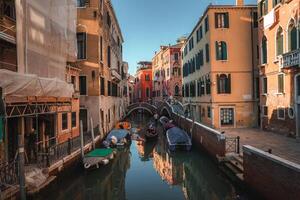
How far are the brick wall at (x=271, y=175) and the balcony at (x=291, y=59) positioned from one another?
5528mm

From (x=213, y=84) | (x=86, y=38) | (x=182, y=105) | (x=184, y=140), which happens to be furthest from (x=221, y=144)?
(x=182, y=105)

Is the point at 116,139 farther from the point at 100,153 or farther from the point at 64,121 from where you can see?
the point at 100,153

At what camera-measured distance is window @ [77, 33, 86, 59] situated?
1911 centimetres

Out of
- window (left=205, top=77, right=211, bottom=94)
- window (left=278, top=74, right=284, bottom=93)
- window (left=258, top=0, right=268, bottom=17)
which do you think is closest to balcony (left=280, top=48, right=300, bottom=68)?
window (left=278, top=74, right=284, bottom=93)

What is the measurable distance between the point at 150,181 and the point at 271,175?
6063mm

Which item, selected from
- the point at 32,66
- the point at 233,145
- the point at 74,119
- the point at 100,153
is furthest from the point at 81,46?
the point at 233,145

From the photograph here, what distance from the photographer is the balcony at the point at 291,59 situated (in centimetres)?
1256

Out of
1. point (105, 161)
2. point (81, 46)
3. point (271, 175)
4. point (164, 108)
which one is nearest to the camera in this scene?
point (271, 175)

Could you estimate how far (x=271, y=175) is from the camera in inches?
313

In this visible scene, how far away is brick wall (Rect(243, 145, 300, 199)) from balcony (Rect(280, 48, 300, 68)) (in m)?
5.53

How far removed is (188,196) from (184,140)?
24.9 ft

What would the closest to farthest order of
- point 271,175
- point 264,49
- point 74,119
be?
point 271,175
point 264,49
point 74,119

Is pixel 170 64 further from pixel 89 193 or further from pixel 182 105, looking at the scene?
pixel 89 193

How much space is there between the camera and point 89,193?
1098cm
